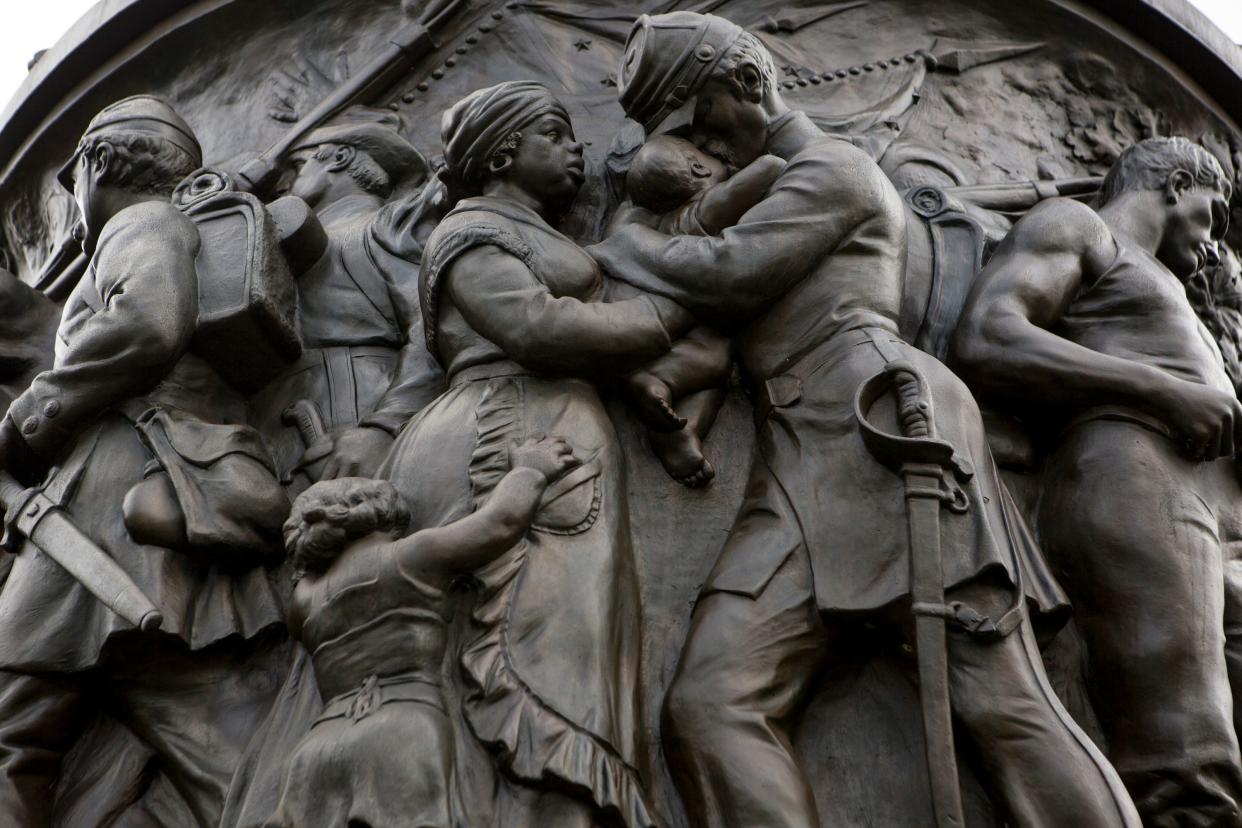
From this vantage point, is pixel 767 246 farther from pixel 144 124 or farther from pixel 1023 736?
pixel 144 124

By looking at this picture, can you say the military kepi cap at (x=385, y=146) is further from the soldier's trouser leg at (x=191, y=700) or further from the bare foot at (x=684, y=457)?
the soldier's trouser leg at (x=191, y=700)

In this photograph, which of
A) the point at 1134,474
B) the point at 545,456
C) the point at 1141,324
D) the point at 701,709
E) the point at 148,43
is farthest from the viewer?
the point at 148,43

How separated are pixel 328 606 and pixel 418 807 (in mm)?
783

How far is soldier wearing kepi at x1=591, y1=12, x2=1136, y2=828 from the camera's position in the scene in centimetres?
632

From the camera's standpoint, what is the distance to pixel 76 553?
698cm

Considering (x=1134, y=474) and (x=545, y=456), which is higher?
(x=1134, y=474)

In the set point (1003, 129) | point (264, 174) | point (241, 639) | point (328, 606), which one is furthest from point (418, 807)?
point (1003, 129)

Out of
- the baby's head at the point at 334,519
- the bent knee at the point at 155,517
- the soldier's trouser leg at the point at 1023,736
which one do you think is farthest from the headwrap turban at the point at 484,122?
the soldier's trouser leg at the point at 1023,736

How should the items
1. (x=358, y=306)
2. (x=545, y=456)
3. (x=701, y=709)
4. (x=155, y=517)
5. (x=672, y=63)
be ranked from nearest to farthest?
(x=701, y=709) → (x=545, y=456) → (x=155, y=517) → (x=672, y=63) → (x=358, y=306)

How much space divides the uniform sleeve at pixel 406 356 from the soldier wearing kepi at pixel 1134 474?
204cm

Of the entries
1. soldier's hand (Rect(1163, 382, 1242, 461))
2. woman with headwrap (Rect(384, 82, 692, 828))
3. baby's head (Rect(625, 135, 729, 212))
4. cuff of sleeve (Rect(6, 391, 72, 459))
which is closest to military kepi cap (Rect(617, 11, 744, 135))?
baby's head (Rect(625, 135, 729, 212))

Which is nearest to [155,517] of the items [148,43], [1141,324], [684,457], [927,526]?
[684,457]

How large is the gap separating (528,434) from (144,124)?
2.56 meters

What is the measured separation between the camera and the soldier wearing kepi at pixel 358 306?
752cm
